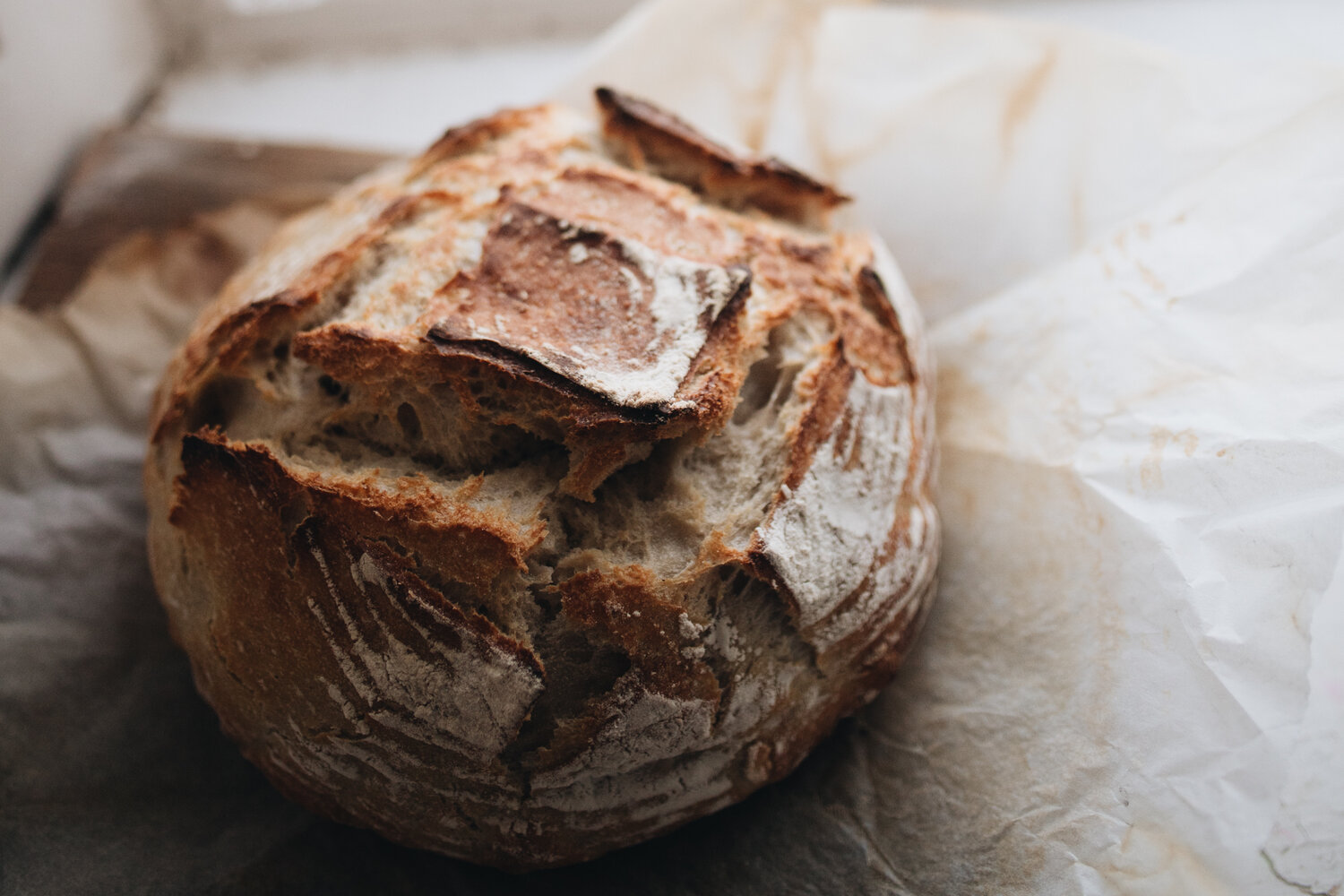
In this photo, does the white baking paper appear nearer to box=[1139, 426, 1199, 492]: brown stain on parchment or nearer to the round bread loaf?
box=[1139, 426, 1199, 492]: brown stain on parchment

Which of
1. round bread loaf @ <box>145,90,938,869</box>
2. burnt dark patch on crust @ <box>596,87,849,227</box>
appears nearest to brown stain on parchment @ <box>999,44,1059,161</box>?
burnt dark patch on crust @ <box>596,87,849,227</box>

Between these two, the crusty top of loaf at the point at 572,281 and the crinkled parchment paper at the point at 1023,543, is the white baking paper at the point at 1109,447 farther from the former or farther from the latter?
the crusty top of loaf at the point at 572,281

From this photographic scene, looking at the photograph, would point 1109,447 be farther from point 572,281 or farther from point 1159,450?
point 572,281

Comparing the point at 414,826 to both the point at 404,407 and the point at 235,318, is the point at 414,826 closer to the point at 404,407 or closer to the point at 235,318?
the point at 404,407

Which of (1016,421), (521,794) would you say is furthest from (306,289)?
(1016,421)

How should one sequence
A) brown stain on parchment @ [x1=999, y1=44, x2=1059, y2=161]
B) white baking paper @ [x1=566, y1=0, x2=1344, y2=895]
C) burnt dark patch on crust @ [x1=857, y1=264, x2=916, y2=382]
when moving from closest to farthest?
1. white baking paper @ [x1=566, y1=0, x2=1344, y2=895]
2. burnt dark patch on crust @ [x1=857, y1=264, x2=916, y2=382]
3. brown stain on parchment @ [x1=999, y1=44, x2=1059, y2=161]

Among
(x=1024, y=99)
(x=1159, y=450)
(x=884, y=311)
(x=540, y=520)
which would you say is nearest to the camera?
(x=540, y=520)

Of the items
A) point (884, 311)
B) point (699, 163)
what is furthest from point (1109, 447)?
point (699, 163)
